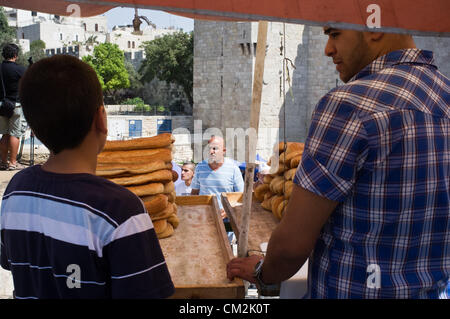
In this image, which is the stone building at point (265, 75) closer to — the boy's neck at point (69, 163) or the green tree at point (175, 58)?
the green tree at point (175, 58)

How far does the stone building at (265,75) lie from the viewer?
72.1ft

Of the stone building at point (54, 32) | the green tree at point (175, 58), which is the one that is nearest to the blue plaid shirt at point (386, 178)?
the green tree at point (175, 58)

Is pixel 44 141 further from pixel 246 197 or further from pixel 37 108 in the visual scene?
pixel 246 197

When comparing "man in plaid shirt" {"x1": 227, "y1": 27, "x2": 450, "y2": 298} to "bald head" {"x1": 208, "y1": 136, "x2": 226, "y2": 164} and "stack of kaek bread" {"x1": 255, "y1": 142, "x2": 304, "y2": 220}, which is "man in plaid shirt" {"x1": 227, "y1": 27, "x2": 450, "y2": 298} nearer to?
"stack of kaek bread" {"x1": 255, "y1": 142, "x2": 304, "y2": 220}

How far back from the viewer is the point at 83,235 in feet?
3.06

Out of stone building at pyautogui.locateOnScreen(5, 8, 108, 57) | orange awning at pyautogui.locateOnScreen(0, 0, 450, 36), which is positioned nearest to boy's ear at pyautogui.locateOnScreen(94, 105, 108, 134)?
orange awning at pyautogui.locateOnScreen(0, 0, 450, 36)

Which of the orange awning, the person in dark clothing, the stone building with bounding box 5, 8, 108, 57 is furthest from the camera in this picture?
the stone building with bounding box 5, 8, 108, 57

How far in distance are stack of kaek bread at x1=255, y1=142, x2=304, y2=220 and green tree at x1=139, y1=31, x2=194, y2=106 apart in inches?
1169

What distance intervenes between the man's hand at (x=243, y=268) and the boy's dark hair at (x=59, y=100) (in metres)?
0.62

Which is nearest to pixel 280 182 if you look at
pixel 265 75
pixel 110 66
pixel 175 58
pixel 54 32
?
pixel 265 75

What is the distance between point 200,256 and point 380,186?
777 millimetres

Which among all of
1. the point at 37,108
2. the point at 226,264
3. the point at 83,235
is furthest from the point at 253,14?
the point at 226,264

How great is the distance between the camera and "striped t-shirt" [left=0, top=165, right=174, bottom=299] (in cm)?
94
